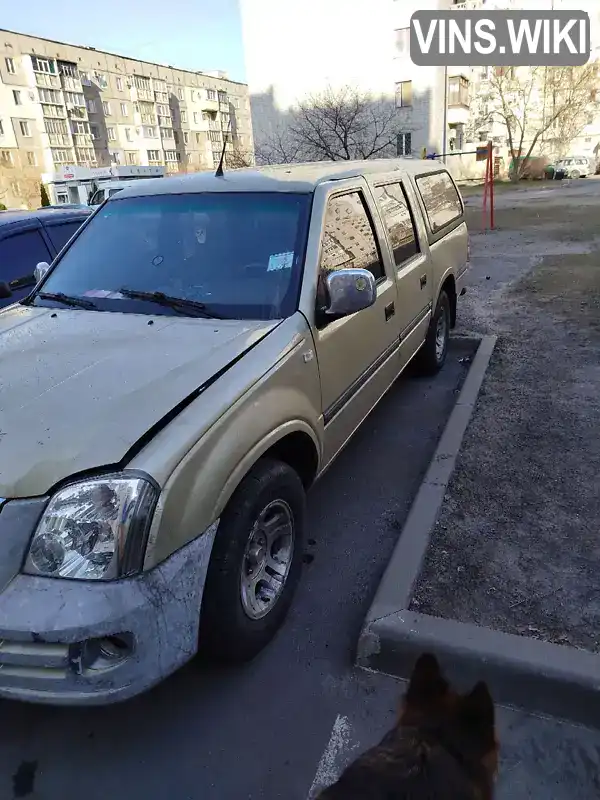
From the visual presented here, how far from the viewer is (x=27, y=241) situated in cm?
583

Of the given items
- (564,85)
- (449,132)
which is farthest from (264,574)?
(564,85)

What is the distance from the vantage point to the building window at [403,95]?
125 feet

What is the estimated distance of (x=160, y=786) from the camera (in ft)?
6.77

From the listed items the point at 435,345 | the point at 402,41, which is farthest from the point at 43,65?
the point at 435,345

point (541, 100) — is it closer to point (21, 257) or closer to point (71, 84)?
point (71, 84)

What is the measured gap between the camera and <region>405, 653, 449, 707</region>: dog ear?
1712 millimetres

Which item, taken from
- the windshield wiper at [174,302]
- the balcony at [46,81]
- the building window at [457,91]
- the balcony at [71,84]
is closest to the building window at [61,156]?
the balcony at [46,81]

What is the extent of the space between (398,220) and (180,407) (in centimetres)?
291

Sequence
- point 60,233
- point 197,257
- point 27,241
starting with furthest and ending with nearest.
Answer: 1. point 60,233
2. point 27,241
3. point 197,257

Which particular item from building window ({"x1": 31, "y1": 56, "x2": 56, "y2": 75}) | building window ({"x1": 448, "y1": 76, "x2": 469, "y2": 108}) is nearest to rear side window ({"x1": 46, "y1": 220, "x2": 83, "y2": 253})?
building window ({"x1": 448, "y1": 76, "x2": 469, "y2": 108})

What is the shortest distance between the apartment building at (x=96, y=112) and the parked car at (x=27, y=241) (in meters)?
37.3

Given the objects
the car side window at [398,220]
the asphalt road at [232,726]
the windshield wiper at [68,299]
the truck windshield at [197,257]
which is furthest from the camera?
the car side window at [398,220]

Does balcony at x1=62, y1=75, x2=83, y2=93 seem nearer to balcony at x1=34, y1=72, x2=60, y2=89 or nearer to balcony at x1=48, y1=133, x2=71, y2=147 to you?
balcony at x1=34, y1=72, x2=60, y2=89

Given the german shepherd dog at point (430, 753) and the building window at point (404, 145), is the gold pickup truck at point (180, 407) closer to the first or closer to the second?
the german shepherd dog at point (430, 753)
